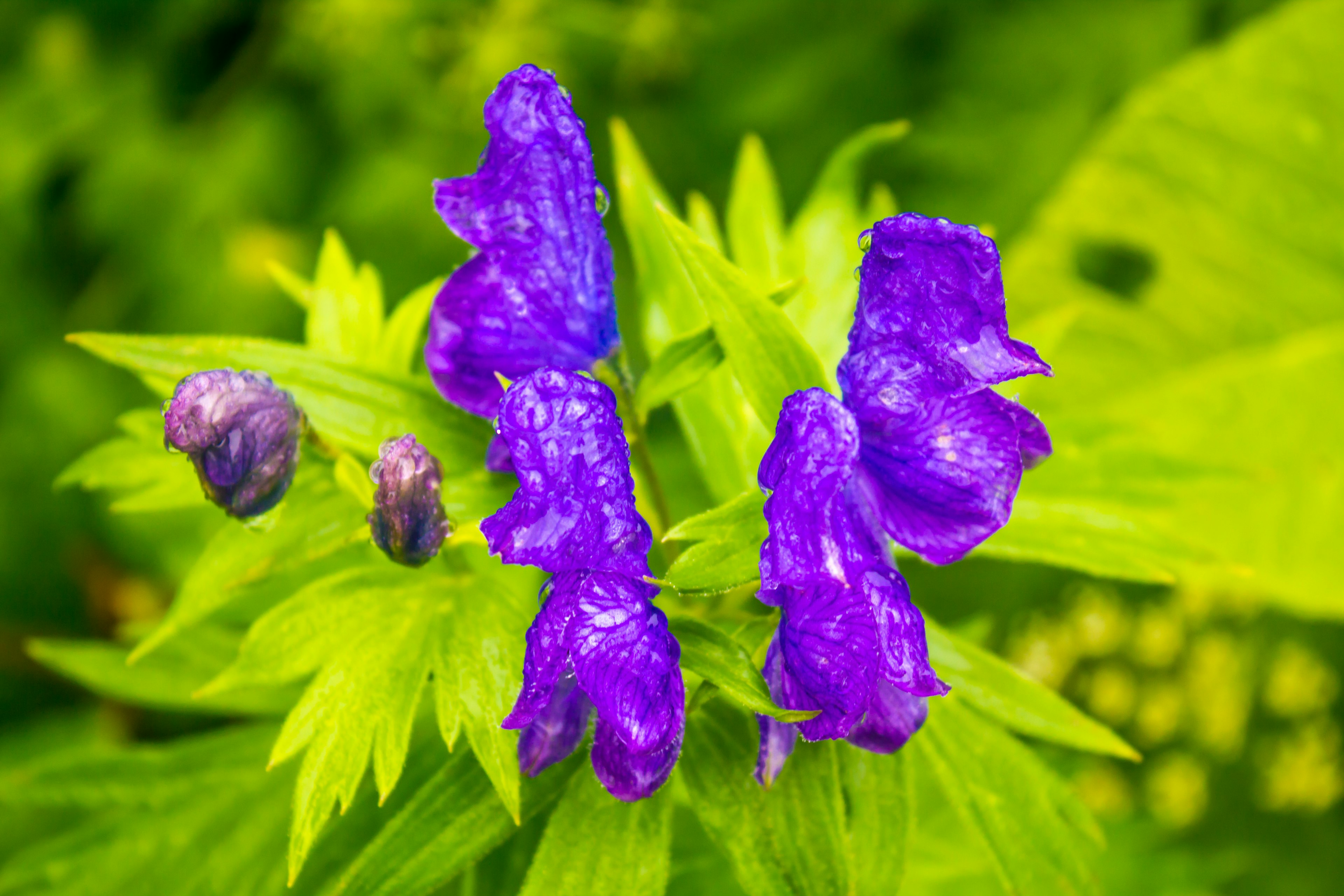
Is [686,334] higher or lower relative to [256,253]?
lower

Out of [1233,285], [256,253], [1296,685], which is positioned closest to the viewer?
[1233,285]

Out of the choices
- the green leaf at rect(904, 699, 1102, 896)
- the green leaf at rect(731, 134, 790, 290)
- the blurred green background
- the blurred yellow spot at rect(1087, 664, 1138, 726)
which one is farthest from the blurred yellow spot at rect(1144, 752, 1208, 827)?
the green leaf at rect(731, 134, 790, 290)

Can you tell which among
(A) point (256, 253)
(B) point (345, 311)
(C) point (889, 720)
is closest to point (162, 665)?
(B) point (345, 311)

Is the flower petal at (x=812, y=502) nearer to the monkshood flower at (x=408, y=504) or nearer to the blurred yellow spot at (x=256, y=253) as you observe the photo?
the monkshood flower at (x=408, y=504)

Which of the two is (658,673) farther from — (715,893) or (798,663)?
(715,893)

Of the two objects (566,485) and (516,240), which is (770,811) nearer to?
(566,485)

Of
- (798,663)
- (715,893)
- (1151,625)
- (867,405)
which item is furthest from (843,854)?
(1151,625)

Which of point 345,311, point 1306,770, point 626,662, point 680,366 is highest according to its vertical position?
point 345,311
